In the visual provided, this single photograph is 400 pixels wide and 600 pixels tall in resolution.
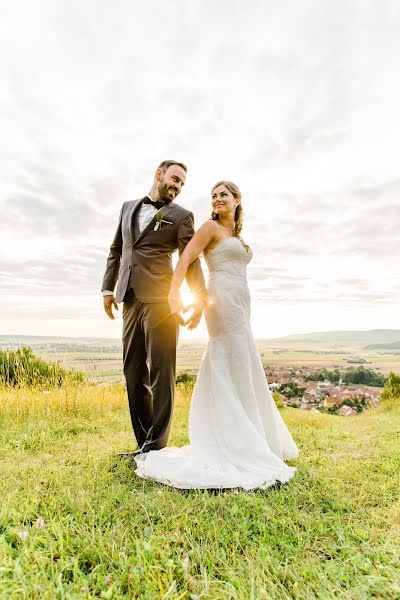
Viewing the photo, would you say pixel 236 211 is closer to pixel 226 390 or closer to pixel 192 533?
pixel 226 390

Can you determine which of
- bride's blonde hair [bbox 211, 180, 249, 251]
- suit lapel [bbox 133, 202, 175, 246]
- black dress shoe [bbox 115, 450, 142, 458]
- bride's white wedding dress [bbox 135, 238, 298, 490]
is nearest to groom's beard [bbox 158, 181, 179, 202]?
suit lapel [bbox 133, 202, 175, 246]

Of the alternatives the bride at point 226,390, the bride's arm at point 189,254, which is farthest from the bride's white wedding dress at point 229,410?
the bride's arm at point 189,254

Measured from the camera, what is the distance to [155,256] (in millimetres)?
4082

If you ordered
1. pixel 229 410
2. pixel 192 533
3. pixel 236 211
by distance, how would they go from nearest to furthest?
pixel 192 533, pixel 229 410, pixel 236 211

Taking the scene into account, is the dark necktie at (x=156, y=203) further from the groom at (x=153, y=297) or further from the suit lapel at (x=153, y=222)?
the suit lapel at (x=153, y=222)

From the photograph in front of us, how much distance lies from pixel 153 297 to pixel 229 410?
4.14 feet

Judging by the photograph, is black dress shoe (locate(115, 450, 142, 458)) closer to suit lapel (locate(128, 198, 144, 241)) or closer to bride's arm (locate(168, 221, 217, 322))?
bride's arm (locate(168, 221, 217, 322))

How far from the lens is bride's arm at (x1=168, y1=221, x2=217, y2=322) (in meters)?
3.83

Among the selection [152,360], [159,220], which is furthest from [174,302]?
[159,220]

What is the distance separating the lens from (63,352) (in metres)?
7.16

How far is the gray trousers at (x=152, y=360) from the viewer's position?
3.99 meters

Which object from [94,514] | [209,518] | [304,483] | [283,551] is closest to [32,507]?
[94,514]

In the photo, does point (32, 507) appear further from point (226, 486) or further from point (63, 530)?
point (226, 486)

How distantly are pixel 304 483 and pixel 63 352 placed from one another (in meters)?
4.97
